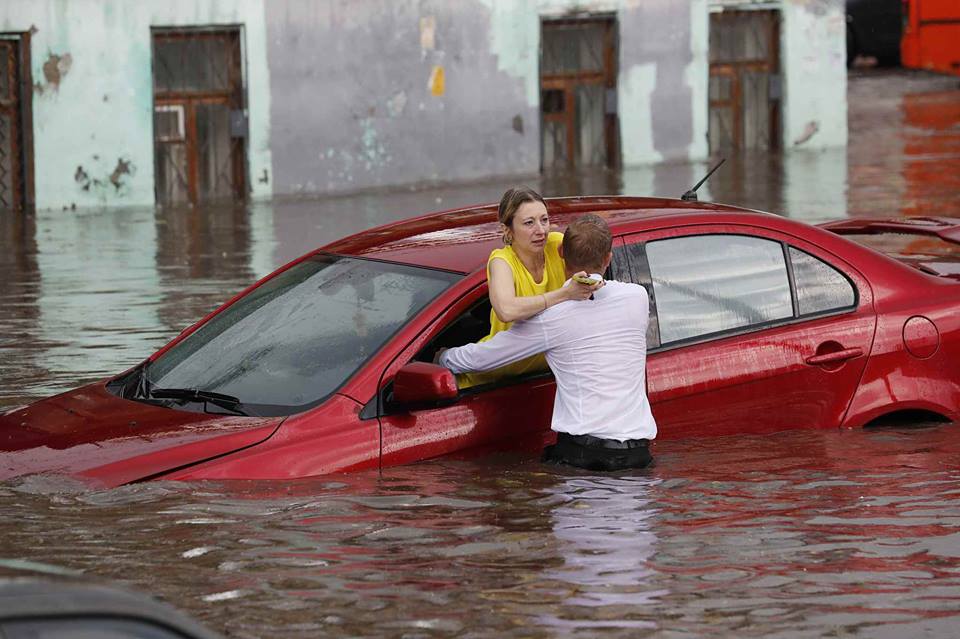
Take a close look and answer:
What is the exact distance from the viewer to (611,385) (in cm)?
657

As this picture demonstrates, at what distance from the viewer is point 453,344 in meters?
6.62

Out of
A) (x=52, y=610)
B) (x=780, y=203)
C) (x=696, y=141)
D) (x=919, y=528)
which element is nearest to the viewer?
(x=52, y=610)

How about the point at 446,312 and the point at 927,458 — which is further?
the point at 927,458

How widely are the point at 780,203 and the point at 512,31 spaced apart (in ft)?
16.6

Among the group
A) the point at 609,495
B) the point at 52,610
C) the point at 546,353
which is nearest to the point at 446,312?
the point at 546,353

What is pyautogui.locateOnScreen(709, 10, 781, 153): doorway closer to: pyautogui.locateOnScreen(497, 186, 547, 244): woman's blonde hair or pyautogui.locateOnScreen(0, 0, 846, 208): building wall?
pyautogui.locateOnScreen(0, 0, 846, 208): building wall

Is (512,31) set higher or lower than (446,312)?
higher

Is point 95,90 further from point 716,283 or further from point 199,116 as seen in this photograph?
point 716,283

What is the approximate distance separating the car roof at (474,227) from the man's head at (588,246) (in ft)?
1.14

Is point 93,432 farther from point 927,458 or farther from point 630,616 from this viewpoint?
point 927,458

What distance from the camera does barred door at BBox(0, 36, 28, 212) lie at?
19.8m

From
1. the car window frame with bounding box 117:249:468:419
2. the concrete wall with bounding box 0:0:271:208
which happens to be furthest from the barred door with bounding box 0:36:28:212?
the car window frame with bounding box 117:249:468:419

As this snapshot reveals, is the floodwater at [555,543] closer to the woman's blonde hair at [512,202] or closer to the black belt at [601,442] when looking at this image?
the black belt at [601,442]

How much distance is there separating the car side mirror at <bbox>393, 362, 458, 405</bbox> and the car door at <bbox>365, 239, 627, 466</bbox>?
120 millimetres
